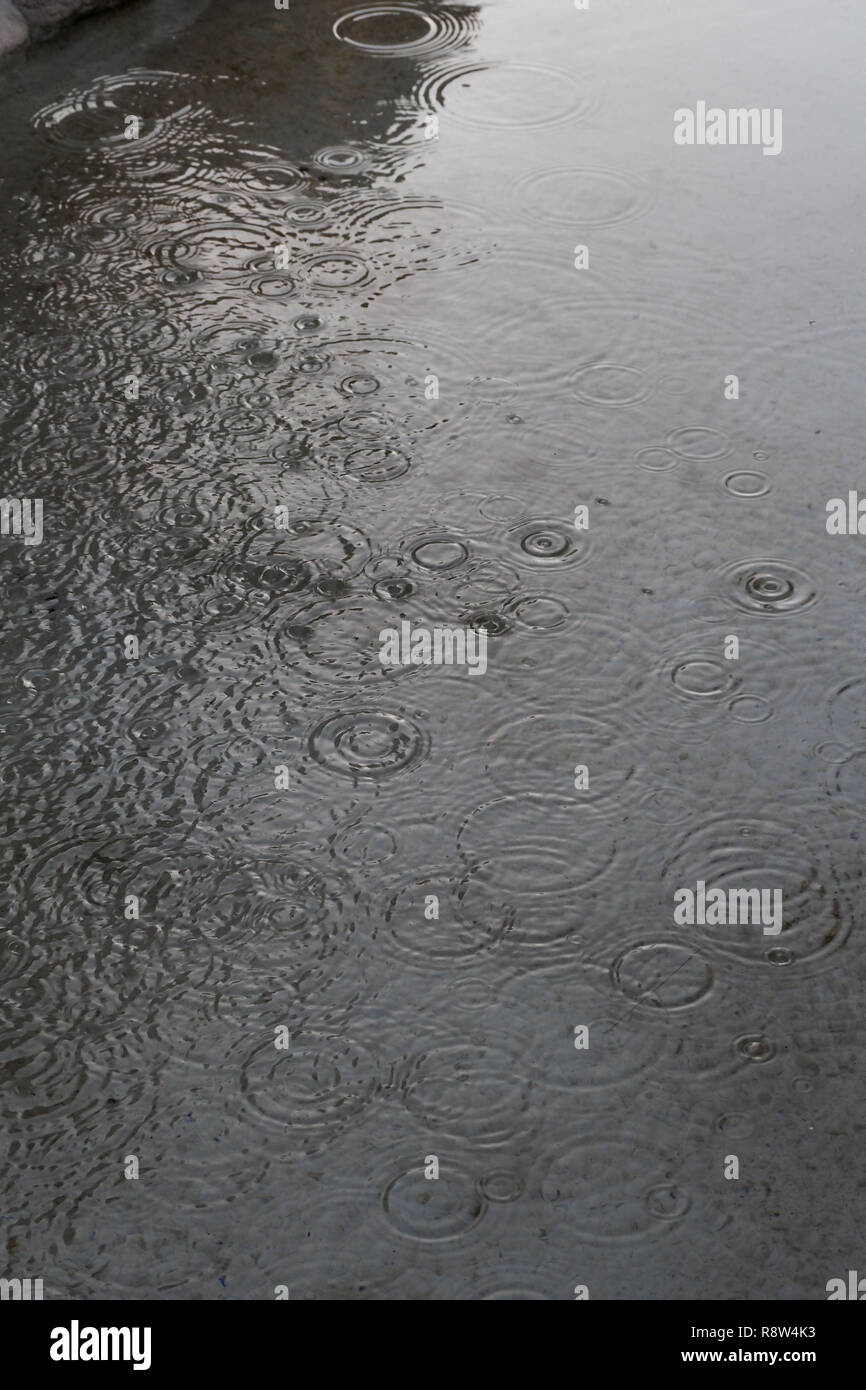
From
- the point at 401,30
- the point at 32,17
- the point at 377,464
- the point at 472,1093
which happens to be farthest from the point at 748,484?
the point at 32,17

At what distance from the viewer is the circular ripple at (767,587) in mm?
2549

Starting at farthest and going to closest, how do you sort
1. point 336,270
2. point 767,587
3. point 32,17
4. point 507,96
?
point 32,17, point 507,96, point 336,270, point 767,587

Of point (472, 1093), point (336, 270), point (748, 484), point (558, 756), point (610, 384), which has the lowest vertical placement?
point (472, 1093)

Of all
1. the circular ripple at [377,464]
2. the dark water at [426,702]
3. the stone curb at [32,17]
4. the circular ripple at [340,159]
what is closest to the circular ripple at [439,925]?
the dark water at [426,702]

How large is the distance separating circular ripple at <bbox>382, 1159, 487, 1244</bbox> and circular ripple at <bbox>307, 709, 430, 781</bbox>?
668 mm

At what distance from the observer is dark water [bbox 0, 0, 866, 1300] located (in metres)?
1.77

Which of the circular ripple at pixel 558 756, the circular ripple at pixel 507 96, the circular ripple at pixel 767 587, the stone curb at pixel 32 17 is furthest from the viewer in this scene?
the stone curb at pixel 32 17

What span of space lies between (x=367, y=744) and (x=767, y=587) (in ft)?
2.54

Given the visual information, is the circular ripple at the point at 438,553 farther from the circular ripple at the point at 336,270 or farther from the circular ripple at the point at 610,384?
the circular ripple at the point at 336,270

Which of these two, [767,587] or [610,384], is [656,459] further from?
[767,587]

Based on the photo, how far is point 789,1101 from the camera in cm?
184

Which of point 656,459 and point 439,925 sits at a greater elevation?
point 656,459

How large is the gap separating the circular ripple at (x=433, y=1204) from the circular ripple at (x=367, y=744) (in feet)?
2.19

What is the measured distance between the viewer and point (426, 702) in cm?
238
